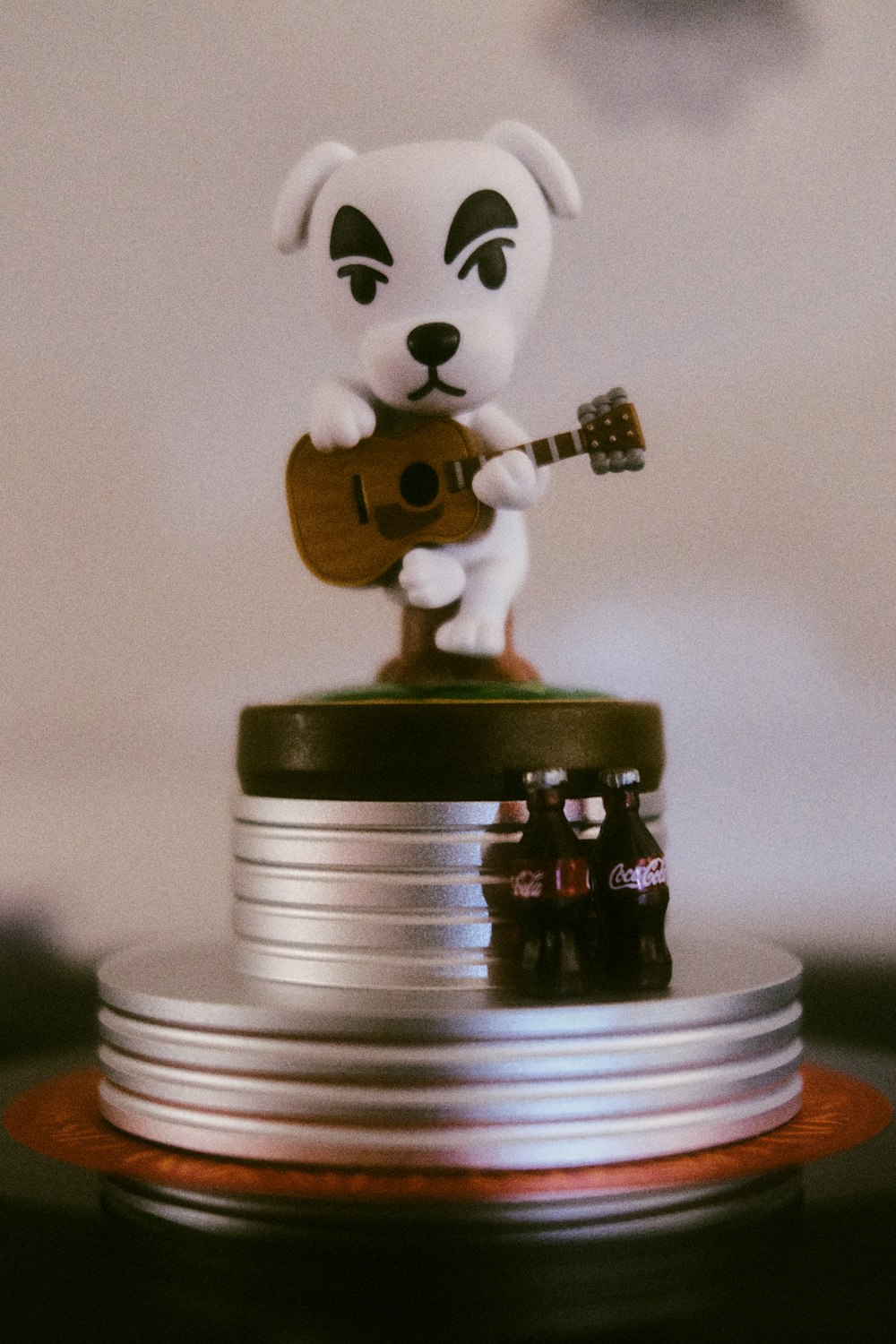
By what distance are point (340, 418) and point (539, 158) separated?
35cm

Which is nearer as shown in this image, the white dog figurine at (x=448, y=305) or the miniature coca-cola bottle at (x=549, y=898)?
the miniature coca-cola bottle at (x=549, y=898)

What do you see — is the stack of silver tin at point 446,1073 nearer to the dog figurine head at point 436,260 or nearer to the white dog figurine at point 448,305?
the white dog figurine at point 448,305

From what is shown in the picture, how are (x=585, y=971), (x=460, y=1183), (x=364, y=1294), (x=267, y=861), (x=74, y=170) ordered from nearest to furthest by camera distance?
(x=364, y=1294), (x=460, y=1183), (x=585, y=971), (x=267, y=861), (x=74, y=170)

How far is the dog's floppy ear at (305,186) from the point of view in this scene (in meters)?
1.49

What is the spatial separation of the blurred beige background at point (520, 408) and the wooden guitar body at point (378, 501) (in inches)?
34.2

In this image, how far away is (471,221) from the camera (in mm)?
1389

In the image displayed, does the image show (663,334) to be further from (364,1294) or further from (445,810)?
(364,1294)

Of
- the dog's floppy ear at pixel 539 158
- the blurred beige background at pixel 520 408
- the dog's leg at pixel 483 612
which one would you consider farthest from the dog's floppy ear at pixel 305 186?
the blurred beige background at pixel 520 408

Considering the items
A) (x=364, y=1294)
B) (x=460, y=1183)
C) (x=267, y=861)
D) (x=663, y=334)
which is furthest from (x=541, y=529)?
(x=364, y=1294)

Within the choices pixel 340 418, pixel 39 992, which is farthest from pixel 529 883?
pixel 39 992

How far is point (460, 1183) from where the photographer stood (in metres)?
1.12

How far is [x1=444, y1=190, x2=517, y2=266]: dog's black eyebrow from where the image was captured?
54.6 inches

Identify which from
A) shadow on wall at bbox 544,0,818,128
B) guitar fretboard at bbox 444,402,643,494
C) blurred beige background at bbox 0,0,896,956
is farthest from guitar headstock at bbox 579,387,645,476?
shadow on wall at bbox 544,0,818,128

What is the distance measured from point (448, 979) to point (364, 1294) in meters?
0.33
